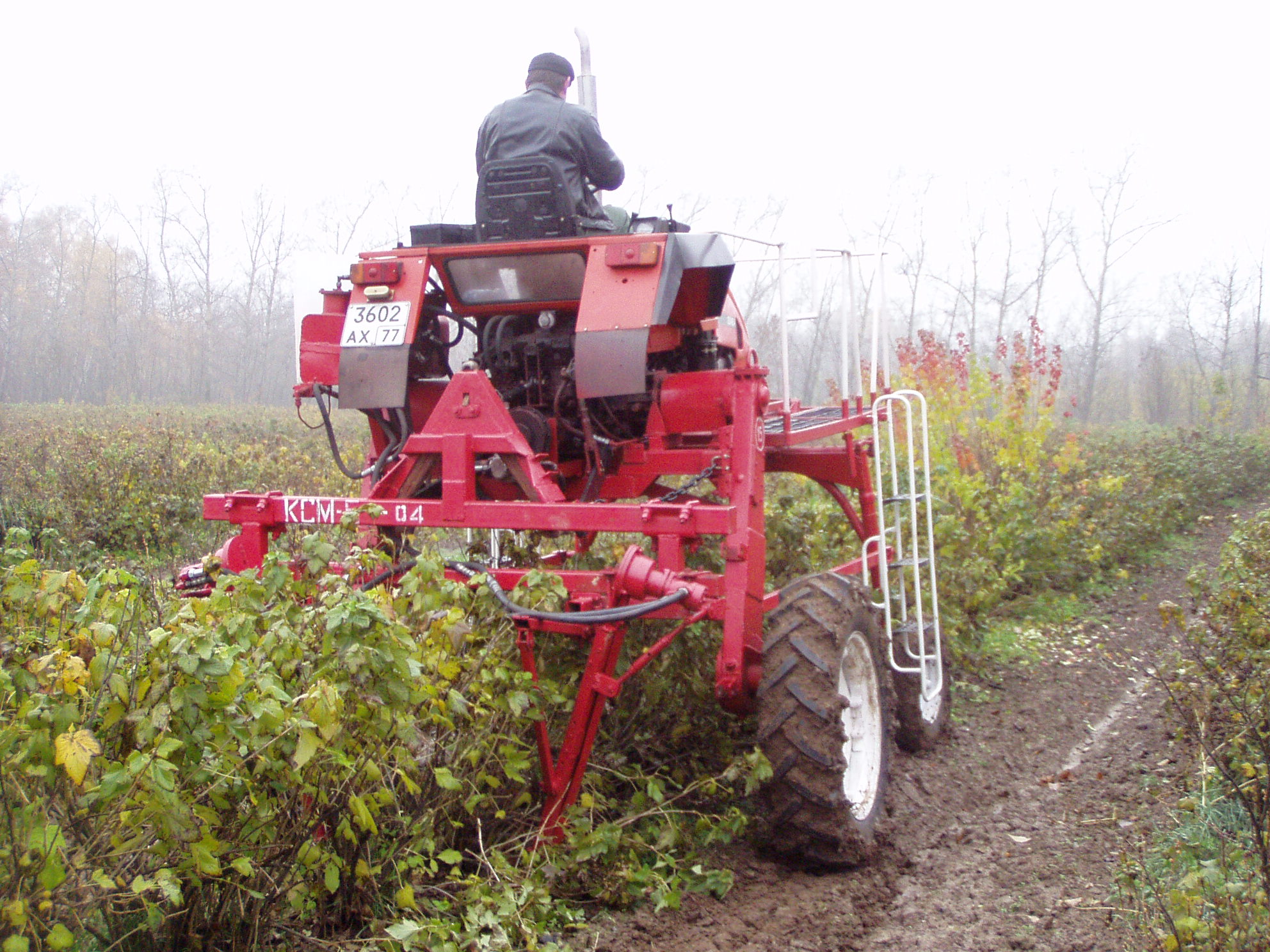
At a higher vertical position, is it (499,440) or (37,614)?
(499,440)

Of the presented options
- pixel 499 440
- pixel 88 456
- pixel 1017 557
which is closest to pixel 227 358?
pixel 88 456

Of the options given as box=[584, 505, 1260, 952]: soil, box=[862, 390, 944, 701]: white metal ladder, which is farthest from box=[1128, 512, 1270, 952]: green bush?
box=[862, 390, 944, 701]: white metal ladder

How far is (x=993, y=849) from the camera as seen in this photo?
453 centimetres

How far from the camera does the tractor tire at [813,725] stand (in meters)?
3.90

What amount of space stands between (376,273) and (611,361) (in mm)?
1210

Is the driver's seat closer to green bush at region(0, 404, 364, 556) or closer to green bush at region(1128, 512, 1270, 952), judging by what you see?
green bush at region(1128, 512, 1270, 952)

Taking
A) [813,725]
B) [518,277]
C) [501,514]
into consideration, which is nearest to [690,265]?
[518,277]

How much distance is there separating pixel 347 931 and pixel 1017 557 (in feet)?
26.1

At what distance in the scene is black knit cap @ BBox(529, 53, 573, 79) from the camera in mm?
5133

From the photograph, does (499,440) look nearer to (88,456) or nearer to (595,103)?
(595,103)

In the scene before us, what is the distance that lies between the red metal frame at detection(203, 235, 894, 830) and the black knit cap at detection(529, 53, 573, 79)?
1.02m

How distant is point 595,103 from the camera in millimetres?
Answer: 6031

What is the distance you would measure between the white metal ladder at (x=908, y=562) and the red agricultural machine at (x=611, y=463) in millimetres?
48

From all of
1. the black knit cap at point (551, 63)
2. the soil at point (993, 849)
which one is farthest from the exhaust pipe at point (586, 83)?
the soil at point (993, 849)
